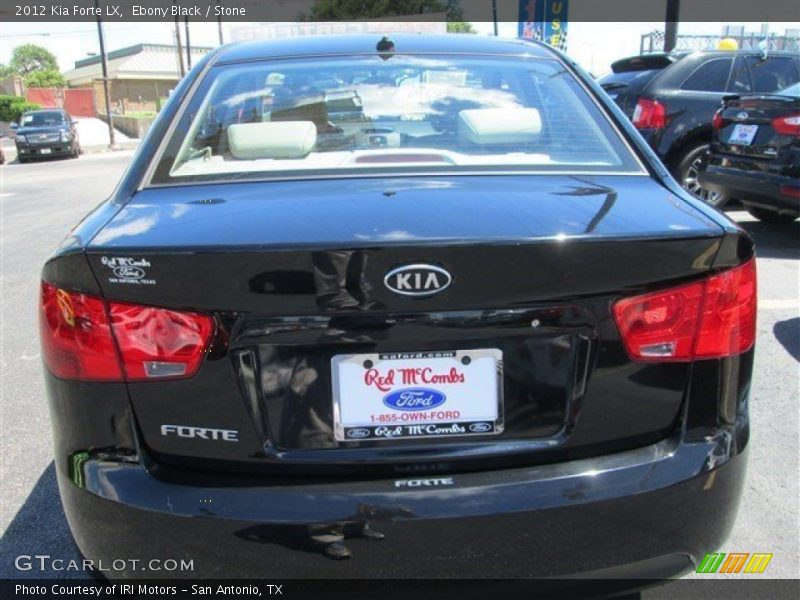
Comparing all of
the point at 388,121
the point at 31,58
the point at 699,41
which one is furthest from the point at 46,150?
the point at 31,58

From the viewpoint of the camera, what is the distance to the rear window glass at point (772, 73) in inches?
333

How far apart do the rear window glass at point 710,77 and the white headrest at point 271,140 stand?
686cm

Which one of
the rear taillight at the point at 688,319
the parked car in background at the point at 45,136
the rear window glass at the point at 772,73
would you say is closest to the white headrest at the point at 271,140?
the rear taillight at the point at 688,319

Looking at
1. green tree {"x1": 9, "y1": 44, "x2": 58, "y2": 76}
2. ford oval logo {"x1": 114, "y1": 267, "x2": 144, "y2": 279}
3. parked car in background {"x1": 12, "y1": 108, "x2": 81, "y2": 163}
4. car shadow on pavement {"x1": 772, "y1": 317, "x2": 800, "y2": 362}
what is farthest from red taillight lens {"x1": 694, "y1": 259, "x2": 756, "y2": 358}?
green tree {"x1": 9, "y1": 44, "x2": 58, "y2": 76}

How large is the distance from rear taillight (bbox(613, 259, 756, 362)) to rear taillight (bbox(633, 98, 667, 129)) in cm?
674

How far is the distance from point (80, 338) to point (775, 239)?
713 centimetres

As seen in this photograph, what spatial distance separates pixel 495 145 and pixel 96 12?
37.7m

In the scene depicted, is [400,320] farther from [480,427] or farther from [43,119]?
[43,119]

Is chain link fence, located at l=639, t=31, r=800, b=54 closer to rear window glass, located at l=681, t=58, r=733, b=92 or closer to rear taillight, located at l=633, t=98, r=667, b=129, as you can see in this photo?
A: rear window glass, located at l=681, t=58, r=733, b=92

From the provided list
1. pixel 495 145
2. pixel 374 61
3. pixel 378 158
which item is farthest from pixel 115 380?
pixel 374 61

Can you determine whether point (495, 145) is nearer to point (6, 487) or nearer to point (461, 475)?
point (461, 475)

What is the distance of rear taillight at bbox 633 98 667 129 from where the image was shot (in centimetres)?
806

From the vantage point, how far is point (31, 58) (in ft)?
397

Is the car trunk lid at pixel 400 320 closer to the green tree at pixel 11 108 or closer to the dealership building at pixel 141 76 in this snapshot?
the green tree at pixel 11 108
